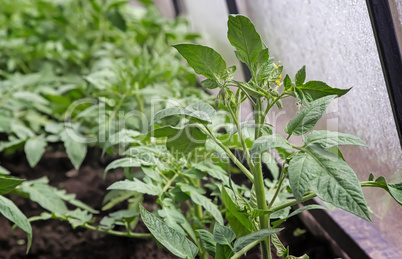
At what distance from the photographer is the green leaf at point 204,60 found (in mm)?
736

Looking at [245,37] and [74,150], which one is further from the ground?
[245,37]

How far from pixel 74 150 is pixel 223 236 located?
77 centimetres

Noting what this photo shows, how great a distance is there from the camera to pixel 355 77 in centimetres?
87

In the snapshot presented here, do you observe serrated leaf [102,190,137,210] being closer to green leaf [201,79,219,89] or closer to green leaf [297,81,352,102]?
green leaf [201,79,219,89]

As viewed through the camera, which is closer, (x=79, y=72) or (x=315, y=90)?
(x=315, y=90)

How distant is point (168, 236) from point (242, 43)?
0.34 meters

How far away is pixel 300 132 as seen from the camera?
2.25ft

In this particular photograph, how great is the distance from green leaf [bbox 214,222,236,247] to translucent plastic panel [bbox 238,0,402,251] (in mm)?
347

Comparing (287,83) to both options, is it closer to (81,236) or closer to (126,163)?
(126,163)

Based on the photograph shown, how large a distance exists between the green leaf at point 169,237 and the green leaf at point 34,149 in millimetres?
736

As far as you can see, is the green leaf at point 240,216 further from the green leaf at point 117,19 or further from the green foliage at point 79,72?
the green leaf at point 117,19

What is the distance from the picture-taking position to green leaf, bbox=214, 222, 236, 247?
0.73 m

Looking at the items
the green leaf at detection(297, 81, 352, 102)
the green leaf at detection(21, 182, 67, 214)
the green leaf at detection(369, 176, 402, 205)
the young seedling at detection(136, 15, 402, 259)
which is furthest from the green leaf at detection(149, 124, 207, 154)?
the green leaf at detection(21, 182, 67, 214)

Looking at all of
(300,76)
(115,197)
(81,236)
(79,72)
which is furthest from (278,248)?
(79,72)
